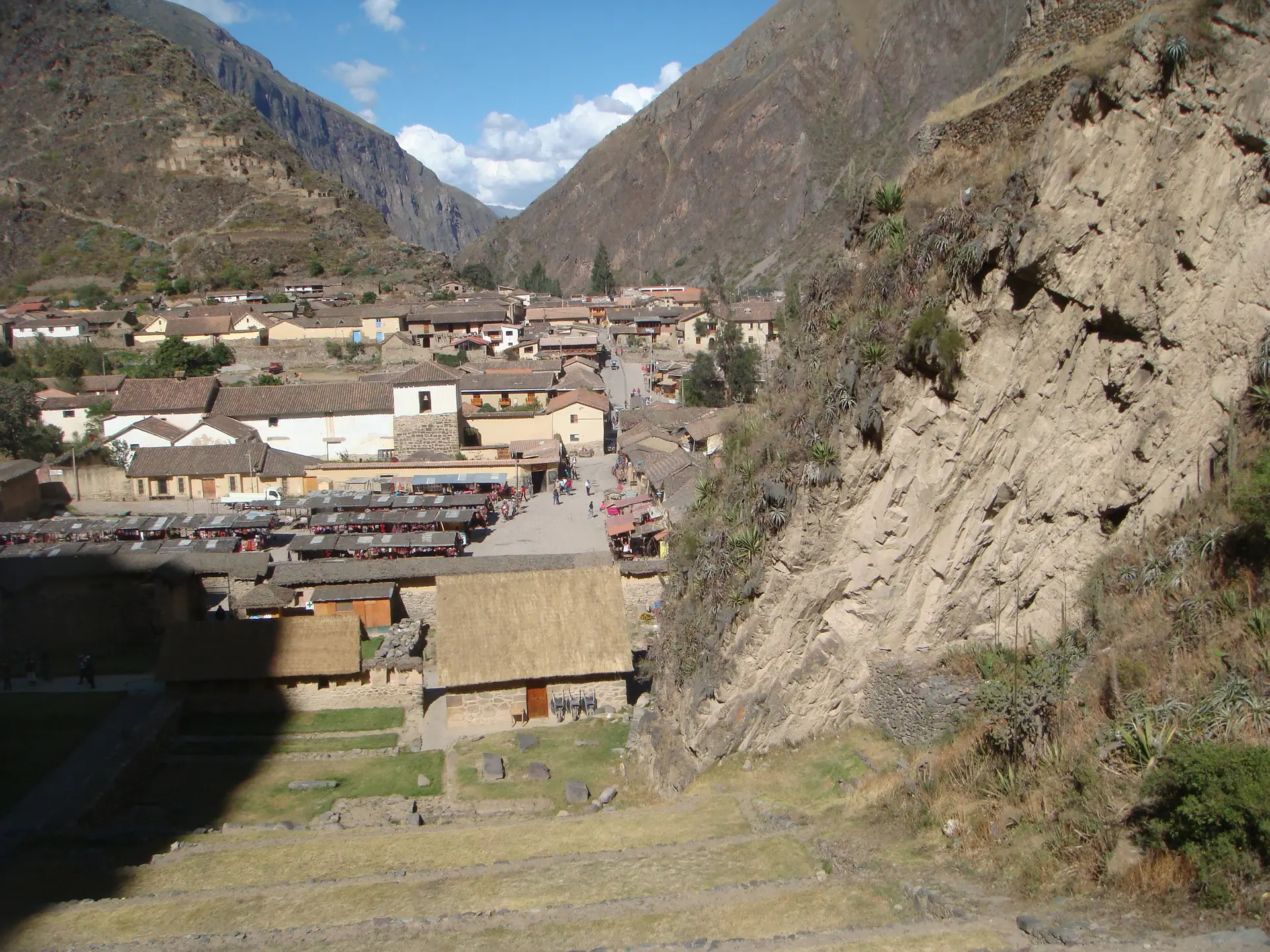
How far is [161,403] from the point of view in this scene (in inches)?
1794

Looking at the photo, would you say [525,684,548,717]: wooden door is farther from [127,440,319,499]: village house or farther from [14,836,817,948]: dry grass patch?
[127,440,319,499]: village house

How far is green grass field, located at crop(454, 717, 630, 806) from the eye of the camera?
51.6 feet

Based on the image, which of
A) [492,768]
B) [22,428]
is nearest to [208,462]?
[22,428]

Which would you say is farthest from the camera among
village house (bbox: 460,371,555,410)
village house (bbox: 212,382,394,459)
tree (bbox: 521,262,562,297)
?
tree (bbox: 521,262,562,297)

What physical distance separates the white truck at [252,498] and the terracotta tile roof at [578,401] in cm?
1416

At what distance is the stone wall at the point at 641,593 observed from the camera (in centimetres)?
2489

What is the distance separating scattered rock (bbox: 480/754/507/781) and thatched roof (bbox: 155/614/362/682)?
15.1ft

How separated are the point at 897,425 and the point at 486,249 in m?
183

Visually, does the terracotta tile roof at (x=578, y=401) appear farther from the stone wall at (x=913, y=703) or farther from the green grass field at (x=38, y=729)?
the stone wall at (x=913, y=703)

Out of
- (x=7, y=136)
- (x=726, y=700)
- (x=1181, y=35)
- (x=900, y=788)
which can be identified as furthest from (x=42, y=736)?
(x=7, y=136)

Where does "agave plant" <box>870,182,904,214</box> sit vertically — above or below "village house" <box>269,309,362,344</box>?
above

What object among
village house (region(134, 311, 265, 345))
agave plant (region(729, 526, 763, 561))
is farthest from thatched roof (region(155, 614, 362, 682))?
village house (region(134, 311, 265, 345))

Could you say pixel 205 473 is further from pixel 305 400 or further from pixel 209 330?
pixel 209 330

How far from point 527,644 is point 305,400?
1196 inches
